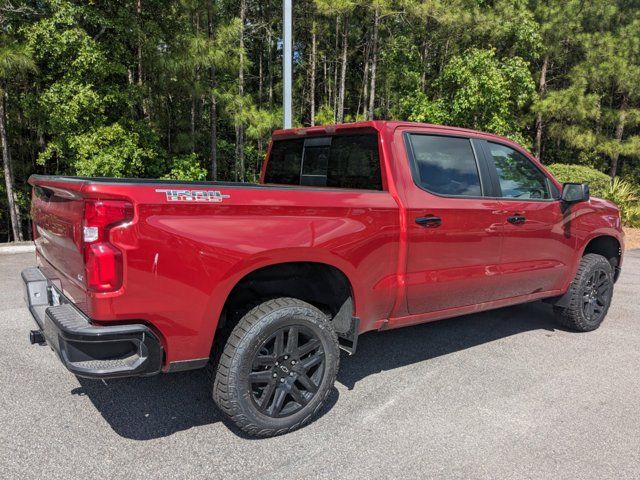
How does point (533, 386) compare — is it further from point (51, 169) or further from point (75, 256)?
point (51, 169)

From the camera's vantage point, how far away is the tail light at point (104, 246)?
2.39 meters

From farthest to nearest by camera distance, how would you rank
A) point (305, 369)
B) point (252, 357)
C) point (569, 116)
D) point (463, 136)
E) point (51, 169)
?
point (569, 116)
point (51, 169)
point (463, 136)
point (305, 369)
point (252, 357)

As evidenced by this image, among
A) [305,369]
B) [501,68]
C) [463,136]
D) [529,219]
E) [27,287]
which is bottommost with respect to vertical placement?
[305,369]

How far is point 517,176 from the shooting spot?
14.2 feet

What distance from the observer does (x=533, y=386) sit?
3.73 metres

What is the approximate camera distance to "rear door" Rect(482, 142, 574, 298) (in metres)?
4.11

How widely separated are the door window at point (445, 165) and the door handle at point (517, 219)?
370mm

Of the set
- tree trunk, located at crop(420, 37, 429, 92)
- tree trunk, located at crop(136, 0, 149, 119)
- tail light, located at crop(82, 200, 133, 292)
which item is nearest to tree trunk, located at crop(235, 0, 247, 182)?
tree trunk, located at crop(136, 0, 149, 119)

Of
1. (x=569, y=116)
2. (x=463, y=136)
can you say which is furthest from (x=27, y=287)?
(x=569, y=116)

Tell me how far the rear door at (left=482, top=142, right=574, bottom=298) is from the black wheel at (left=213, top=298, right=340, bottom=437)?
6.16 ft

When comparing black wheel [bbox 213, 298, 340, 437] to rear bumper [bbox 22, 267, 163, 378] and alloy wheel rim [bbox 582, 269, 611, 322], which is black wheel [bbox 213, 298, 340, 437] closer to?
rear bumper [bbox 22, 267, 163, 378]

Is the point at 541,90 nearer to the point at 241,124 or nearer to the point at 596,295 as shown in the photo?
the point at 241,124

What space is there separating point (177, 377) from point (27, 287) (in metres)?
1.26

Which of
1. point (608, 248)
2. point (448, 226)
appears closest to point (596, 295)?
point (608, 248)
